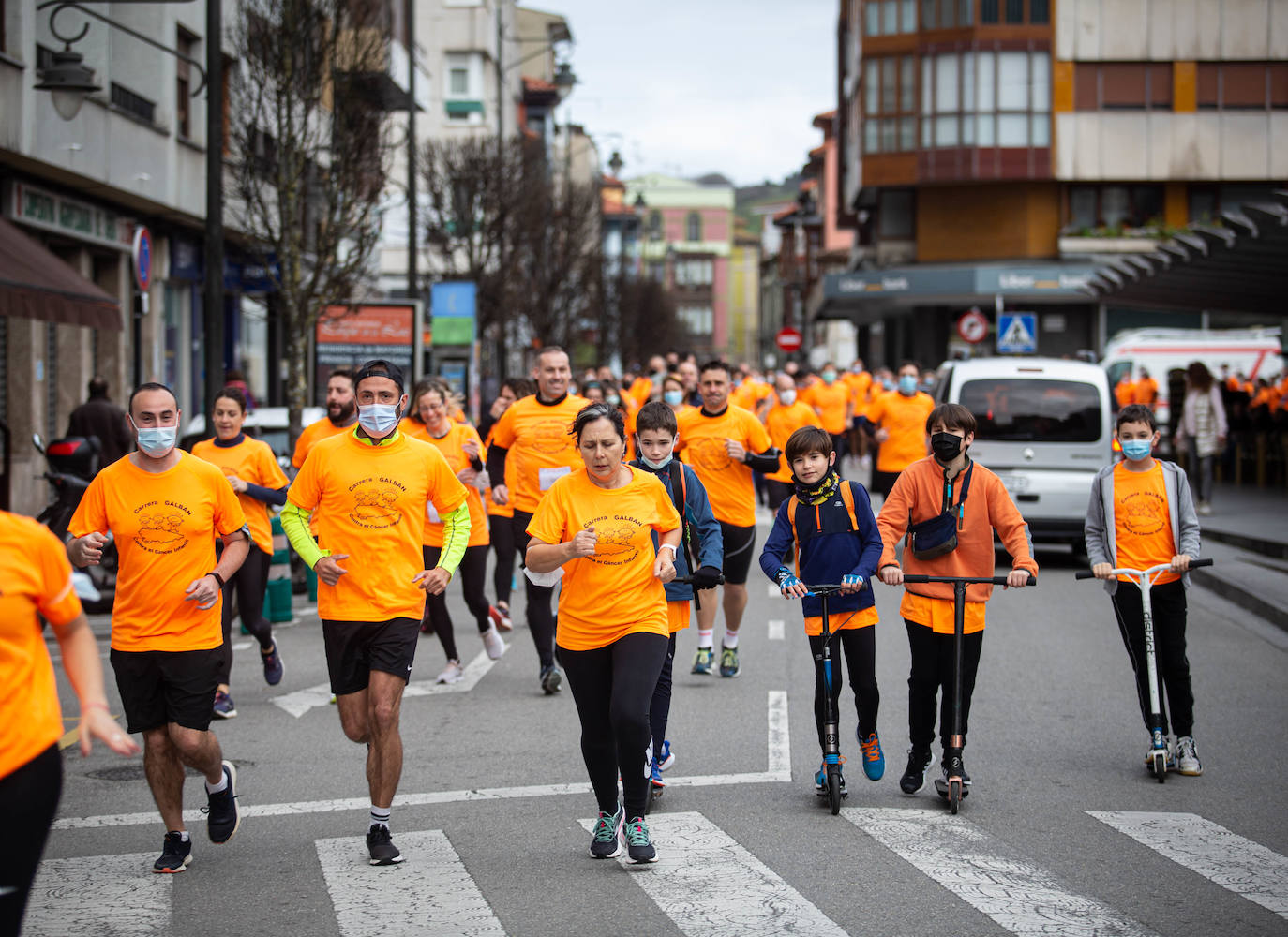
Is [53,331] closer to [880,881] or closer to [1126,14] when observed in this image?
[880,881]

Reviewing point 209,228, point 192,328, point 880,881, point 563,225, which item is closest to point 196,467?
point 880,881

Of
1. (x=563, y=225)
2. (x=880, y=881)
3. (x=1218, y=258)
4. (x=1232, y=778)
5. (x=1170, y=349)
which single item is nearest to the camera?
(x=880, y=881)

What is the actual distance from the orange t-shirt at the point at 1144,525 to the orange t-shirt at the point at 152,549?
4.42 meters

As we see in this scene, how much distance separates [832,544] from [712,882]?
1.89 m

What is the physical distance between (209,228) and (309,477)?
352 inches

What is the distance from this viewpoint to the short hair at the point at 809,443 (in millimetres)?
7211

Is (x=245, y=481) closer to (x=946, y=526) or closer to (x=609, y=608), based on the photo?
(x=609, y=608)

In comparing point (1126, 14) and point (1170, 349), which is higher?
point (1126, 14)

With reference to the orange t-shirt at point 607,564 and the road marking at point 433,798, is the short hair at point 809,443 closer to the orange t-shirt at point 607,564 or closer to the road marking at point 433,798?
the orange t-shirt at point 607,564

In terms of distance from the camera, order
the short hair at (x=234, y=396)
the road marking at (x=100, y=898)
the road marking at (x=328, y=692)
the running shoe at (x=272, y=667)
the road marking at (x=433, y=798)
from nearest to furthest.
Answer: the road marking at (x=100, y=898)
the road marking at (x=433, y=798)
the short hair at (x=234, y=396)
the road marking at (x=328, y=692)
the running shoe at (x=272, y=667)

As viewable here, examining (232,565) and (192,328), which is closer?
(232,565)

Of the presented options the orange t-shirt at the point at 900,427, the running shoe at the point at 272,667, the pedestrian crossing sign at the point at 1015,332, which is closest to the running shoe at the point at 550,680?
the running shoe at the point at 272,667

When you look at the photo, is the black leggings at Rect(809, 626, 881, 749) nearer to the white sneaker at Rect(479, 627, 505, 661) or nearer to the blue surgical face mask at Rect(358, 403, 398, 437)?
the blue surgical face mask at Rect(358, 403, 398, 437)

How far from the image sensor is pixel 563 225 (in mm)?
49562
